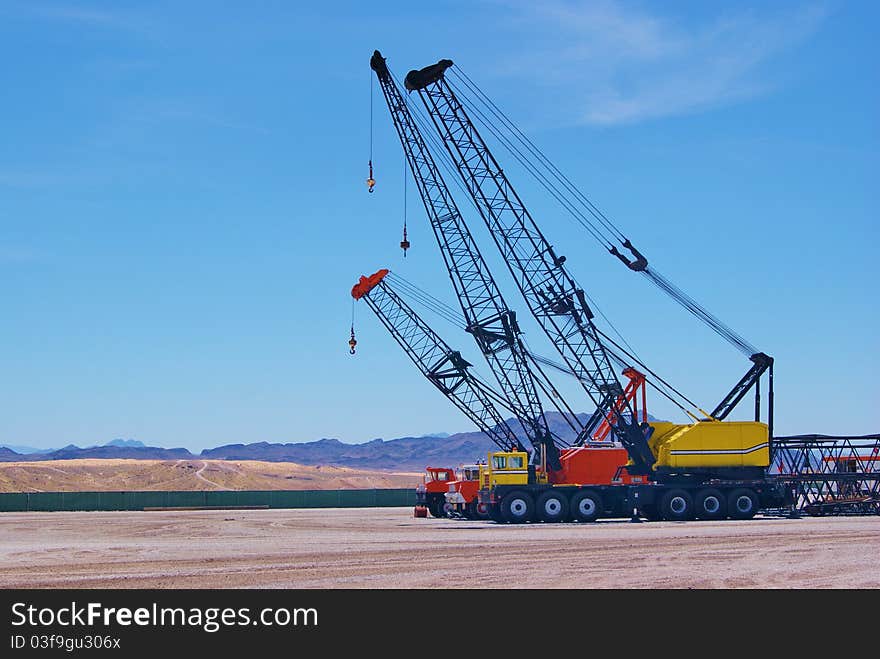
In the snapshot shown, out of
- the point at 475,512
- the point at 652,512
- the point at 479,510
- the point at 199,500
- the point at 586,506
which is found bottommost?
the point at 199,500

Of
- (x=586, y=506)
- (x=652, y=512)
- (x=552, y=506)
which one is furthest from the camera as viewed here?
(x=652, y=512)

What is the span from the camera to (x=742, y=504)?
5156cm

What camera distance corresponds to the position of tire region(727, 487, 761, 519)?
51.5 metres

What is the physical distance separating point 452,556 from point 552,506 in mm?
22294

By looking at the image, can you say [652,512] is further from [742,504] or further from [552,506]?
[552,506]

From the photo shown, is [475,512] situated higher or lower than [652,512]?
lower

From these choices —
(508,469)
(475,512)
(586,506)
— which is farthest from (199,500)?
(586,506)

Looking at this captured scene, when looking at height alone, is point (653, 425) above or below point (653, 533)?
above

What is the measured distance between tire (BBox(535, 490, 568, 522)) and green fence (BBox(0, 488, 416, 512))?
29.2 meters
